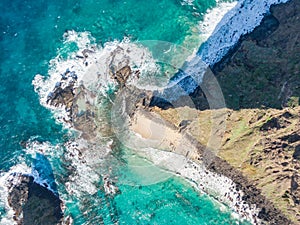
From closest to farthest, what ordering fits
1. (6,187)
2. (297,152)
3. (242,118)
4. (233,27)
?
(297,152) < (242,118) < (6,187) < (233,27)

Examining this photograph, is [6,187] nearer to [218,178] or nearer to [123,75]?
[123,75]

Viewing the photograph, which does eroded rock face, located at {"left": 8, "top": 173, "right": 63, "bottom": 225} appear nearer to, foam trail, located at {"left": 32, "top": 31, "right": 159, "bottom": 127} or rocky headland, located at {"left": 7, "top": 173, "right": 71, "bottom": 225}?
rocky headland, located at {"left": 7, "top": 173, "right": 71, "bottom": 225}

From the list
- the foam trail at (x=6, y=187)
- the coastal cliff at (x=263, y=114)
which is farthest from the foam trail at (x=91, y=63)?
the coastal cliff at (x=263, y=114)

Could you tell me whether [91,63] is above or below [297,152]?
below

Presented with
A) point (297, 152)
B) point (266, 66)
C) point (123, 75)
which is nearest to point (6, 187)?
point (123, 75)

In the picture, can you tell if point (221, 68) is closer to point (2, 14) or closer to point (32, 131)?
point (32, 131)

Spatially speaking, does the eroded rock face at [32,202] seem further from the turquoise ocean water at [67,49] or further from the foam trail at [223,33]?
the foam trail at [223,33]

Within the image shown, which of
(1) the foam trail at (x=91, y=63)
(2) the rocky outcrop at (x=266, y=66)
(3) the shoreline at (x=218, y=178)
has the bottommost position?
(3) the shoreline at (x=218, y=178)

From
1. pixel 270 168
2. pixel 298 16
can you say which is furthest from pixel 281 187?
pixel 298 16
